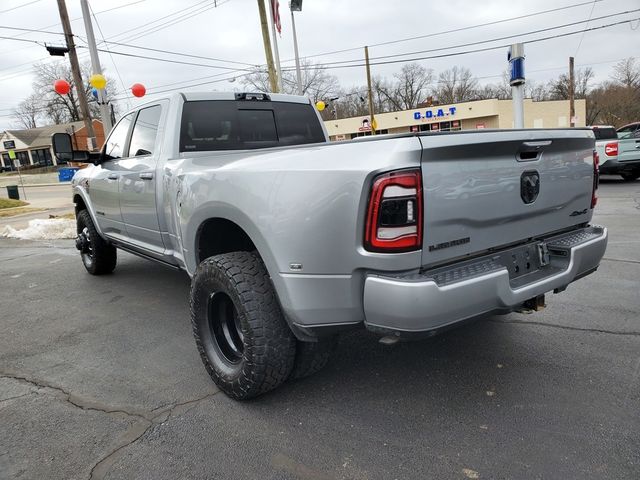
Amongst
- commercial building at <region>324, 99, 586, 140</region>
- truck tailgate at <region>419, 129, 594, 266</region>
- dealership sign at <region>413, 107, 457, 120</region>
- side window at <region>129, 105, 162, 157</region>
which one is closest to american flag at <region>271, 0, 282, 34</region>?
side window at <region>129, 105, 162, 157</region>

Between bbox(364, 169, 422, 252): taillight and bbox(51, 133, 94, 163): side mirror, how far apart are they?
4.18 metres

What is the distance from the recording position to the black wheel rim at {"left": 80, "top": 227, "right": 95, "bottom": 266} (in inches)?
232

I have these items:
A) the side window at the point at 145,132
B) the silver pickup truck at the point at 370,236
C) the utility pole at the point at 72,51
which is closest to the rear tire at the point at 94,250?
the side window at the point at 145,132

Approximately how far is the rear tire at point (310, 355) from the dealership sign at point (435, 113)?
44303 mm

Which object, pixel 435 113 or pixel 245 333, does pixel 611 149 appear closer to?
pixel 245 333

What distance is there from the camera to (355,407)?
2.68 m

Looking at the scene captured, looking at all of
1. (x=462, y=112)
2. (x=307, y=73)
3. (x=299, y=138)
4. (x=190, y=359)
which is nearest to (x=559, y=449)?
(x=190, y=359)

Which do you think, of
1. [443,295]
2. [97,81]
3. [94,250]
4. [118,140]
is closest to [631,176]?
[118,140]

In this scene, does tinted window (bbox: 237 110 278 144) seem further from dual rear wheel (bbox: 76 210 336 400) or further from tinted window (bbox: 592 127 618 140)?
tinted window (bbox: 592 127 618 140)

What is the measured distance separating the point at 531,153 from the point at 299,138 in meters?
2.54

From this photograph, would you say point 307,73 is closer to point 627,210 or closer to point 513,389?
point 627,210

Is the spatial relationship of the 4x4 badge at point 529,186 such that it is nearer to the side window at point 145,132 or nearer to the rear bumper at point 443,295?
the rear bumper at point 443,295

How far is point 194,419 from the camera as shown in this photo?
2.66 m

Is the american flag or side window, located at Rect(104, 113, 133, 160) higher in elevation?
the american flag
